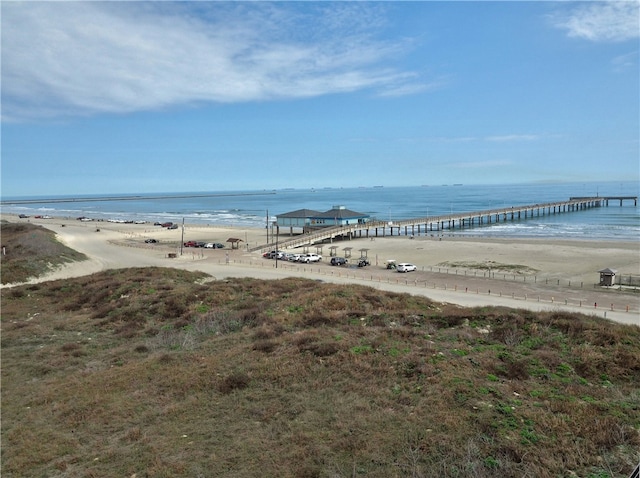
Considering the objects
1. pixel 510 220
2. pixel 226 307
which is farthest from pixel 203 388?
pixel 510 220

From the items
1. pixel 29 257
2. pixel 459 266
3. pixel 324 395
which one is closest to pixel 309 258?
pixel 459 266

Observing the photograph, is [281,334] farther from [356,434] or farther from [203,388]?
[356,434]

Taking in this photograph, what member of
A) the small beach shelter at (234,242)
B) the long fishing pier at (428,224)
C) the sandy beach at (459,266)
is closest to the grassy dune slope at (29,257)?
the sandy beach at (459,266)

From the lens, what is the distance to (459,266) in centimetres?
4616

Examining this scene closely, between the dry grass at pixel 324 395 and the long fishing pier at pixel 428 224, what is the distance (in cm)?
3984

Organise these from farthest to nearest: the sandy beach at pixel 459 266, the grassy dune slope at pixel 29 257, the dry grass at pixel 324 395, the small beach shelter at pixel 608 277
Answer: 1. the grassy dune slope at pixel 29 257
2. the small beach shelter at pixel 608 277
3. the sandy beach at pixel 459 266
4. the dry grass at pixel 324 395

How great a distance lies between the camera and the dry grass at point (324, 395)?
9.05 meters

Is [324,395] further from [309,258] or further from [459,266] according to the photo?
[309,258]

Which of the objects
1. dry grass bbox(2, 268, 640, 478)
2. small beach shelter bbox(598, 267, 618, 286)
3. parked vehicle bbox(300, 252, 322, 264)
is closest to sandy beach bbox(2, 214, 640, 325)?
small beach shelter bbox(598, 267, 618, 286)

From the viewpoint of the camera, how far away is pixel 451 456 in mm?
8914

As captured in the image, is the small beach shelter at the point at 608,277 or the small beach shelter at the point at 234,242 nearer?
the small beach shelter at the point at 608,277

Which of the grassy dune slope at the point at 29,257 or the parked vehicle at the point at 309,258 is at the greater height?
the grassy dune slope at the point at 29,257

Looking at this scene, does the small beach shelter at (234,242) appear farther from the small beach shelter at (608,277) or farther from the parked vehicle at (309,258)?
the small beach shelter at (608,277)

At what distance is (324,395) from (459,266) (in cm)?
3718
